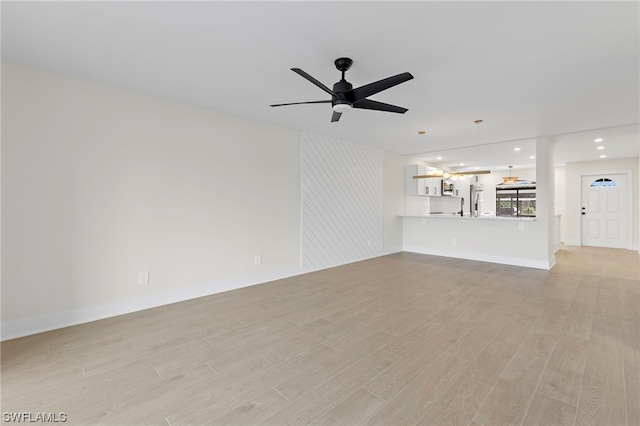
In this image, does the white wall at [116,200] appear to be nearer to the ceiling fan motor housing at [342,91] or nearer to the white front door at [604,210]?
the ceiling fan motor housing at [342,91]

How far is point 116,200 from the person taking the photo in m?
2.98

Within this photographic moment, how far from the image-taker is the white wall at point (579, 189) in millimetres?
6859

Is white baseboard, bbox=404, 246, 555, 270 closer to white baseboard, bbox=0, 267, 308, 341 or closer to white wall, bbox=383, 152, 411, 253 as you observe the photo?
white wall, bbox=383, 152, 411, 253

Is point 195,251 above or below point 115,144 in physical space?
below

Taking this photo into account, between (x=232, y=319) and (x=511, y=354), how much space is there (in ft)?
8.25

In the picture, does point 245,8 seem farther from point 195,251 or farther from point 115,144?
point 195,251

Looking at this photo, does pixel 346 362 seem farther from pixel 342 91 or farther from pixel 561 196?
pixel 561 196

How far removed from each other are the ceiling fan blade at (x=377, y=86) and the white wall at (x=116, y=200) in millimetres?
2186

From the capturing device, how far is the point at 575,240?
7.76 metres

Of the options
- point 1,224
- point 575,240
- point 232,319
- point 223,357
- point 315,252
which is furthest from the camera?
point 575,240

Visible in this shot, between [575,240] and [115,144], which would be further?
[575,240]

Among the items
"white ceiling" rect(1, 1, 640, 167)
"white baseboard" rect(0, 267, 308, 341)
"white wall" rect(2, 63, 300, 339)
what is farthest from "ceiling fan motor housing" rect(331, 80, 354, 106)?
"white baseboard" rect(0, 267, 308, 341)

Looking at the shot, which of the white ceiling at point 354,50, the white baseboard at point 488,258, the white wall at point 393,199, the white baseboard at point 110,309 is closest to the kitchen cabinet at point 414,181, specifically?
the white wall at point 393,199

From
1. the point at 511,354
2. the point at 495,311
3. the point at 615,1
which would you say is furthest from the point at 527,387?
the point at 615,1
